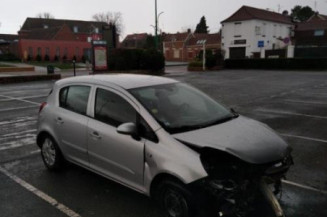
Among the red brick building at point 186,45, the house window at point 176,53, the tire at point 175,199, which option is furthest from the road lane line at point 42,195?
the house window at point 176,53

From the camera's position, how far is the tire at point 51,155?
5410 mm

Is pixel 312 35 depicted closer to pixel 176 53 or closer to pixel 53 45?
pixel 176 53

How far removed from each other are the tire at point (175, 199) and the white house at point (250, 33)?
151 feet

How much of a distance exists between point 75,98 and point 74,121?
438 millimetres

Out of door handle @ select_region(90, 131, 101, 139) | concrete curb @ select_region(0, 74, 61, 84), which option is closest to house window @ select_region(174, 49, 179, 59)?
concrete curb @ select_region(0, 74, 61, 84)

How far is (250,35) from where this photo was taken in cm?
4909

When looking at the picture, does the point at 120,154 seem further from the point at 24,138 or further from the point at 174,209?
the point at 24,138

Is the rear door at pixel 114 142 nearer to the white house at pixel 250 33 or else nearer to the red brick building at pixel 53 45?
the white house at pixel 250 33

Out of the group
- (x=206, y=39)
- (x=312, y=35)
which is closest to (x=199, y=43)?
(x=206, y=39)

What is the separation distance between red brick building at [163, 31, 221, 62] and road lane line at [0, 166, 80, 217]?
201ft

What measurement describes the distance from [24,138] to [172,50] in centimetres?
6658

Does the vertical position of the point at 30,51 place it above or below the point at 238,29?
below

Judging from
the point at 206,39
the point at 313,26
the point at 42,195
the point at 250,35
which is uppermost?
the point at 313,26

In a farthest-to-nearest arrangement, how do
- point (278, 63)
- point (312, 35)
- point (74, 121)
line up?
point (312, 35) < point (278, 63) < point (74, 121)
